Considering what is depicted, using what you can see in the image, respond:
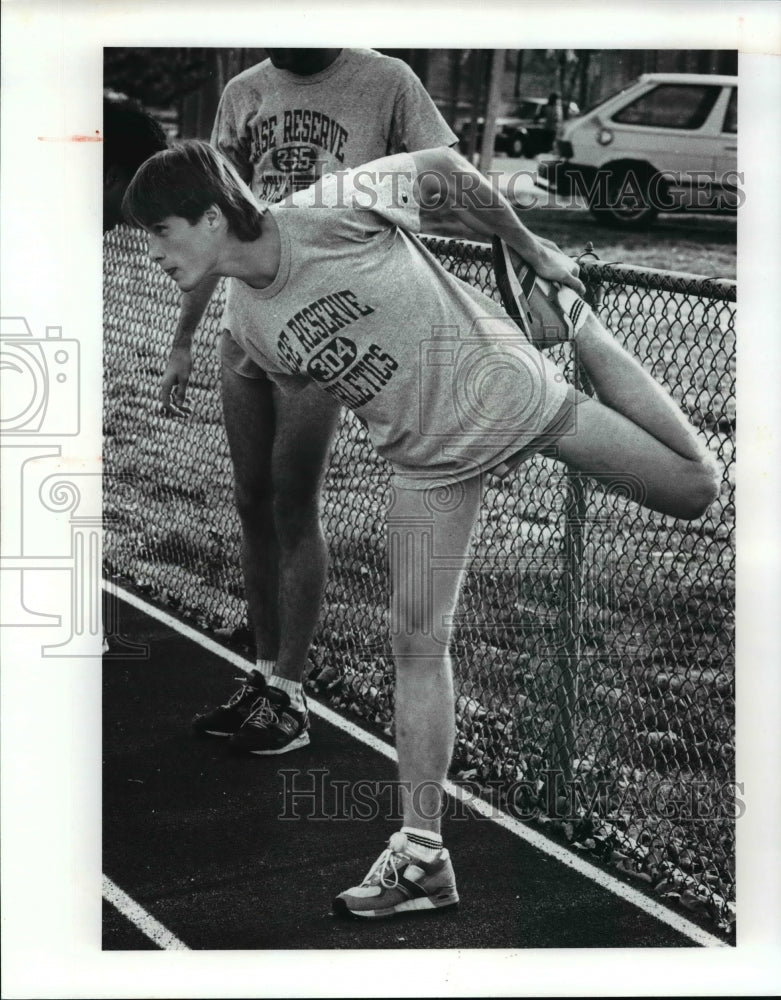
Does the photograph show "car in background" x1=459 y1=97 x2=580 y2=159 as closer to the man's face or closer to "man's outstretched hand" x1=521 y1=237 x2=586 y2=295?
"man's outstretched hand" x1=521 y1=237 x2=586 y2=295

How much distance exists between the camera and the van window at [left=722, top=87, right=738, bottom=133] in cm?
352

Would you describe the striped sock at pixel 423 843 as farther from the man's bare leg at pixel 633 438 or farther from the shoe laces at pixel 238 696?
the man's bare leg at pixel 633 438

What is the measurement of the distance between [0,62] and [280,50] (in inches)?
24.1

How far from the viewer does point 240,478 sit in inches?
156

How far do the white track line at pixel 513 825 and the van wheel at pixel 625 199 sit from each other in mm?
→ 1418

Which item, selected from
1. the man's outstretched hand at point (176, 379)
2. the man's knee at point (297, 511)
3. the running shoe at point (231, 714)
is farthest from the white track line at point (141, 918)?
the man's outstretched hand at point (176, 379)

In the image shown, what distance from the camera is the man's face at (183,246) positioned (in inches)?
135

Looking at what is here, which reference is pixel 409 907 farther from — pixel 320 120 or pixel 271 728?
pixel 320 120

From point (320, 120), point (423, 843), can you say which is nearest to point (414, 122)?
point (320, 120)

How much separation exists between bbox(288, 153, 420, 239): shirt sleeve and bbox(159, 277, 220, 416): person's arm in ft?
1.19

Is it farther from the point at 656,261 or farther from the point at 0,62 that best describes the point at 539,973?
the point at 0,62

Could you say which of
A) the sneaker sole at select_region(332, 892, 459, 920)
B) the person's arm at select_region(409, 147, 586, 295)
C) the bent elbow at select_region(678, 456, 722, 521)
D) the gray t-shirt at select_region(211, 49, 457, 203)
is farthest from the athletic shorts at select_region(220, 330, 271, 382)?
the sneaker sole at select_region(332, 892, 459, 920)

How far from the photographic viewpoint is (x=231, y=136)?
365 cm

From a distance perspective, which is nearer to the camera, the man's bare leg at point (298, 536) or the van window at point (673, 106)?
the van window at point (673, 106)
